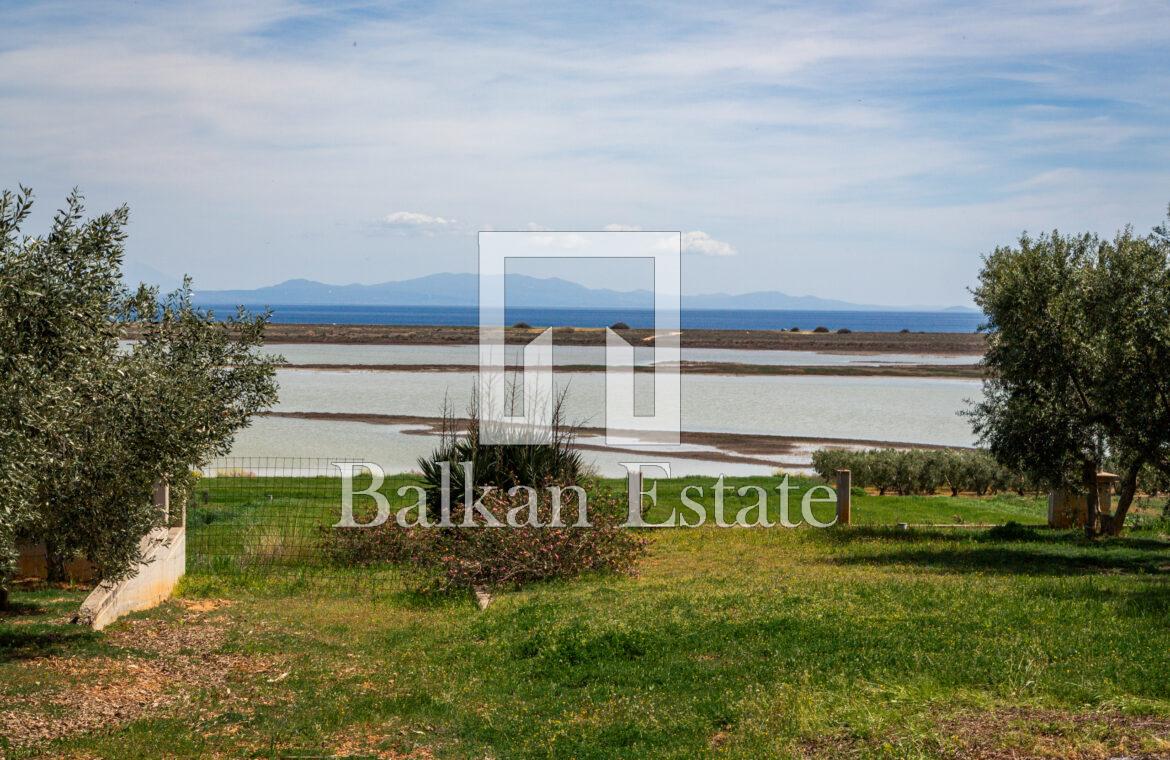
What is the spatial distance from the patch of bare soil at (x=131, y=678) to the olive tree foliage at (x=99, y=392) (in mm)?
918

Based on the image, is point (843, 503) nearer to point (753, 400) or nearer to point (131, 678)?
point (131, 678)

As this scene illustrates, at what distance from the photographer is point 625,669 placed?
8.63 meters

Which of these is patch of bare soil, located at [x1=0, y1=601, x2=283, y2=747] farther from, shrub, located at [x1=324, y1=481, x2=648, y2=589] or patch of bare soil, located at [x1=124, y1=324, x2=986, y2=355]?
patch of bare soil, located at [x1=124, y1=324, x2=986, y2=355]

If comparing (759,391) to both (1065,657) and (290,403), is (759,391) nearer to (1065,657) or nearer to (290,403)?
(290,403)

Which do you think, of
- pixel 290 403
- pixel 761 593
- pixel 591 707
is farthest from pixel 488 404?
pixel 290 403

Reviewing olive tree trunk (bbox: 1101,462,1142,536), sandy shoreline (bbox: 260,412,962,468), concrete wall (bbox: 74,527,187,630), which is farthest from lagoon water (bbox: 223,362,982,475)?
concrete wall (bbox: 74,527,187,630)

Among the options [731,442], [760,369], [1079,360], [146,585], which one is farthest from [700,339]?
[146,585]

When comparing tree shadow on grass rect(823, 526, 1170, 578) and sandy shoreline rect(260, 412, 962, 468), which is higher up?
tree shadow on grass rect(823, 526, 1170, 578)

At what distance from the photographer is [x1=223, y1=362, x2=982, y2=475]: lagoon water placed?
32.9 metres

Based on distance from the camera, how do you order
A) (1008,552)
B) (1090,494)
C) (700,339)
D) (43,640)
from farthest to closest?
(700,339) < (1090,494) < (1008,552) < (43,640)

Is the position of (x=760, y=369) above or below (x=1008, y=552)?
above

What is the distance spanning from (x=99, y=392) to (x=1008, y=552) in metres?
12.5

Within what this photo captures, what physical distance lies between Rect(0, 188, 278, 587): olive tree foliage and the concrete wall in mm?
718

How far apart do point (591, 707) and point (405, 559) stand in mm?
7857
